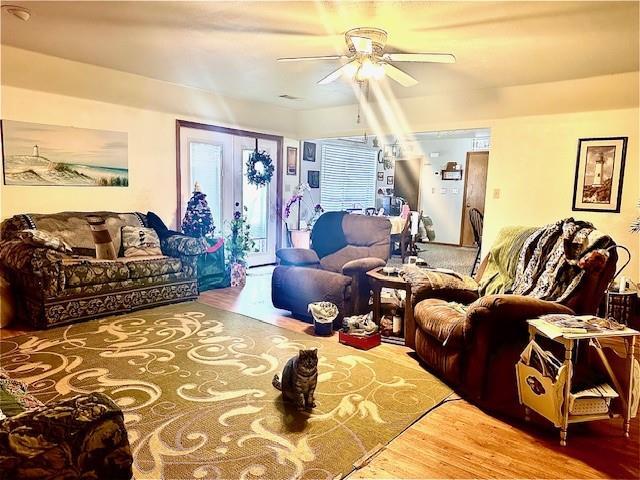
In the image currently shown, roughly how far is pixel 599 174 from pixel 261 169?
14.3 feet

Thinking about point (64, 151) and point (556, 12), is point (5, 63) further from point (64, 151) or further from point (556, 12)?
point (556, 12)

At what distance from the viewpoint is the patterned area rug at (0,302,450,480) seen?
2.07 m

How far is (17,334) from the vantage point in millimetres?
3635

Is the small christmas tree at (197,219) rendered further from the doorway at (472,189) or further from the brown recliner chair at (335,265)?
the doorway at (472,189)

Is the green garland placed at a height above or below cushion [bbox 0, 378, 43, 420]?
above

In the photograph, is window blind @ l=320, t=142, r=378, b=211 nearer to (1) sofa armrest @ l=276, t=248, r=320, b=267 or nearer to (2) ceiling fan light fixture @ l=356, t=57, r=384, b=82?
(1) sofa armrest @ l=276, t=248, r=320, b=267

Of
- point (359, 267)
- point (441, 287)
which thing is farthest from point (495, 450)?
point (359, 267)

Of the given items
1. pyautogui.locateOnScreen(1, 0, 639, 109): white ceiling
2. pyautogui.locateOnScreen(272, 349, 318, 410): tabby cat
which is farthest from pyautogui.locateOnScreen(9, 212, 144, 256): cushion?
pyautogui.locateOnScreen(272, 349, 318, 410): tabby cat

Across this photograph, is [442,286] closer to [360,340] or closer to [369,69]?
[360,340]

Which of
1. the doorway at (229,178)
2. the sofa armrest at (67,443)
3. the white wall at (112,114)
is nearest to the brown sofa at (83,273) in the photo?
the white wall at (112,114)

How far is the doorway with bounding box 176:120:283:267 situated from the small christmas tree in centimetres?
35

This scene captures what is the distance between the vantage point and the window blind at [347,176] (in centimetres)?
854

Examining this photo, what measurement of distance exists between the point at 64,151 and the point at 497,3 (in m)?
4.21

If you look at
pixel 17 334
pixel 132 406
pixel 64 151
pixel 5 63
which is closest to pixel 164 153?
pixel 64 151
